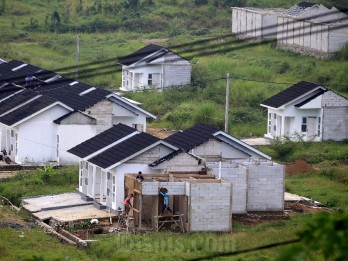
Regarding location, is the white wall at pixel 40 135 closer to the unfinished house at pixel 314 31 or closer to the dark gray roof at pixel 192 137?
the dark gray roof at pixel 192 137

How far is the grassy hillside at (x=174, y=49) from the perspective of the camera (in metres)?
48.5

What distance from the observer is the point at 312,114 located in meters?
42.7

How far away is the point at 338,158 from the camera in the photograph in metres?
39.1

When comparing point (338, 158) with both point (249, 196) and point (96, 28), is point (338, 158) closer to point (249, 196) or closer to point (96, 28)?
point (249, 196)

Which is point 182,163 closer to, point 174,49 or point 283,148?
point 283,148

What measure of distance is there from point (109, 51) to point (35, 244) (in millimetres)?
37635

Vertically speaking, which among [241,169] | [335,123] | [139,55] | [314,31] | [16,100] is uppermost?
[314,31]

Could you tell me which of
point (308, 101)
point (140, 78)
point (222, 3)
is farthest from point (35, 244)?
point (222, 3)

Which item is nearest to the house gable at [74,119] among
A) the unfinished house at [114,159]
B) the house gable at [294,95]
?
the unfinished house at [114,159]

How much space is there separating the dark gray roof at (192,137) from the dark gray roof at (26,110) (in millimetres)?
6586

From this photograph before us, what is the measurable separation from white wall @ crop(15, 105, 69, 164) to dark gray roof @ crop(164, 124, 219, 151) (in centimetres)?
626

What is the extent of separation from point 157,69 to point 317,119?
1194 centimetres

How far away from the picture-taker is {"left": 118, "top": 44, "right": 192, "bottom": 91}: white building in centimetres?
5244

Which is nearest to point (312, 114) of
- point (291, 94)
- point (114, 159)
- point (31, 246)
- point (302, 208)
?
point (291, 94)
